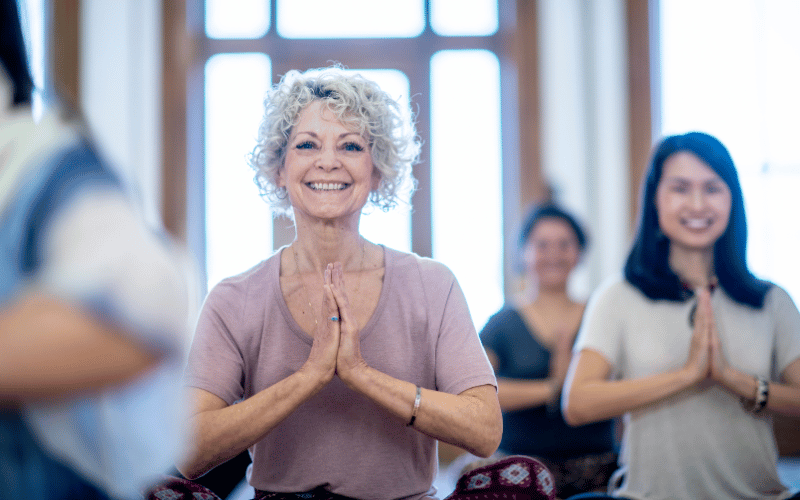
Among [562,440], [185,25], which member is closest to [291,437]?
[562,440]

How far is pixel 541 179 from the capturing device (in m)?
3.86

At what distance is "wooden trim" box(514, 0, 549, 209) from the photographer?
3.86 m

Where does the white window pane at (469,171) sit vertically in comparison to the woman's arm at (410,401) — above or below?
above

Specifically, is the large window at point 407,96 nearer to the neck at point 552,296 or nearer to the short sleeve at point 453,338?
the neck at point 552,296

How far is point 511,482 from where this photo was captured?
1341mm

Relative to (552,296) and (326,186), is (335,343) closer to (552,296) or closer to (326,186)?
(326,186)

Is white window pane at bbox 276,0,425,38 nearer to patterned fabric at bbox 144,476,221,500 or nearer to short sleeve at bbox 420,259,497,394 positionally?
short sleeve at bbox 420,259,497,394

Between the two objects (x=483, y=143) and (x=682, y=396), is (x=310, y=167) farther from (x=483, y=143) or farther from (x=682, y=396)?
(x=483, y=143)

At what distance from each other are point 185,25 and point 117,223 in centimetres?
360

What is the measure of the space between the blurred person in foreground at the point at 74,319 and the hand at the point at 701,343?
4.12ft

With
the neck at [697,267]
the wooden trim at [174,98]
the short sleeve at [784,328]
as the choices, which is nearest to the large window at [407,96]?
the wooden trim at [174,98]

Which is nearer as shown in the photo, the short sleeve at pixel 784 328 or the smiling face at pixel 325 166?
the smiling face at pixel 325 166

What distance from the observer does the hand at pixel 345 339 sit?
1270 mm

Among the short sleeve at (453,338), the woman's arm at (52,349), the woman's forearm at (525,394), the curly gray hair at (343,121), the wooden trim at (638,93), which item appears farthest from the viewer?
the wooden trim at (638,93)
